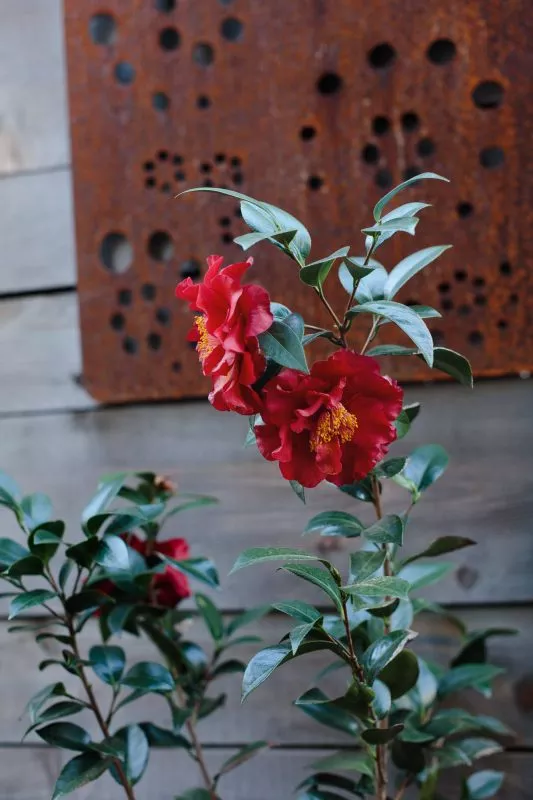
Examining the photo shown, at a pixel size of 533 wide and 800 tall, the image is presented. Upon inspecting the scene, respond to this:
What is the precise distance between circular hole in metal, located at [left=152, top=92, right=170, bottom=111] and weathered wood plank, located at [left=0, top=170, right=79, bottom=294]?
16cm

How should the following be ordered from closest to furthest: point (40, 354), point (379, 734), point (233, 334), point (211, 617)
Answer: point (233, 334)
point (379, 734)
point (211, 617)
point (40, 354)

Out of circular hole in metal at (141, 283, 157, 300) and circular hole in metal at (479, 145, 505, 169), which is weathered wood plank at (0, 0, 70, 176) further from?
circular hole in metal at (479, 145, 505, 169)

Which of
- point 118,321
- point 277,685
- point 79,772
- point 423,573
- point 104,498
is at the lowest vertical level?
point 277,685

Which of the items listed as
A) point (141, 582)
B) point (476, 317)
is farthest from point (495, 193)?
point (141, 582)

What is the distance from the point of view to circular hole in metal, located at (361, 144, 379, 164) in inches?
38.0

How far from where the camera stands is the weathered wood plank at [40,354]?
1.08 meters

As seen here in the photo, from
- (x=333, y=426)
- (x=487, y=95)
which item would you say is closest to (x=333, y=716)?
(x=333, y=426)

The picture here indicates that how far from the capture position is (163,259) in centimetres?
103

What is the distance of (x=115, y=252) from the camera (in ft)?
3.45

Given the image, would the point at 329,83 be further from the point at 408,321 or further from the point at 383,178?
the point at 408,321

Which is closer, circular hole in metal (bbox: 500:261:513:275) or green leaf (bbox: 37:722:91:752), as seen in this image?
green leaf (bbox: 37:722:91:752)

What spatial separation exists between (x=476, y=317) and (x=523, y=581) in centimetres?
32

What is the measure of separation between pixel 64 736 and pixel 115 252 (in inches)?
23.8

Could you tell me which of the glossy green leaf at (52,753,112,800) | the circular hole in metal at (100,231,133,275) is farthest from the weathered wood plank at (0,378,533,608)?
the glossy green leaf at (52,753,112,800)
